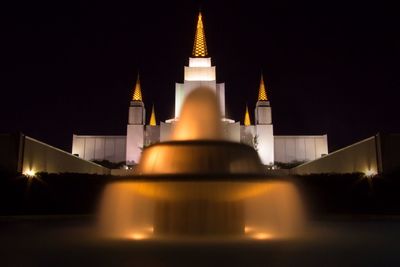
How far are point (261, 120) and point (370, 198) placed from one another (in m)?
36.8

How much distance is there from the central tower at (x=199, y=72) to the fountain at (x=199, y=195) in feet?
138

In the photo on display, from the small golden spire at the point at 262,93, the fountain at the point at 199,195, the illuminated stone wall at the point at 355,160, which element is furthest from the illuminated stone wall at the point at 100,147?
the fountain at the point at 199,195

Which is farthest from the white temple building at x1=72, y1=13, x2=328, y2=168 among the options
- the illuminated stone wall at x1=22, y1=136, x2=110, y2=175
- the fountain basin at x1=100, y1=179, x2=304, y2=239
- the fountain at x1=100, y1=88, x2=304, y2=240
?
the fountain basin at x1=100, y1=179, x2=304, y2=239

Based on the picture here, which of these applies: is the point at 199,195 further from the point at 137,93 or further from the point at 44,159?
the point at 137,93

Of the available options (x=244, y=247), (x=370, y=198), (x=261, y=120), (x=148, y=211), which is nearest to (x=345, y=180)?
(x=370, y=198)

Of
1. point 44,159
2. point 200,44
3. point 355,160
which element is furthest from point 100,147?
point 355,160

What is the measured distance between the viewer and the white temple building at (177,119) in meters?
51.9

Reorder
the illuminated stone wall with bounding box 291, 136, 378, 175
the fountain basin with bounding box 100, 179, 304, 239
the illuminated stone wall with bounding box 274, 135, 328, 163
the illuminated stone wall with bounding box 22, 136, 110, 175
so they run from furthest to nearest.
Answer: the illuminated stone wall with bounding box 274, 135, 328, 163 → the illuminated stone wall with bounding box 291, 136, 378, 175 → the illuminated stone wall with bounding box 22, 136, 110, 175 → the fountain basin with bounding box 100, 179, 304, 239

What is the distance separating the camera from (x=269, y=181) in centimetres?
791

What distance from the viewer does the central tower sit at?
5196 centimetres

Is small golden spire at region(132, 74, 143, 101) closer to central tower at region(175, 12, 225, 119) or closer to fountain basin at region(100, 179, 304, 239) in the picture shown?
central tower at region(175, 12, 225, 119)

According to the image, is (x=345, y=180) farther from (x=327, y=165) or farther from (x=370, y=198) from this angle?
(x=327, y=165)

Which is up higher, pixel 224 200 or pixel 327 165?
pixel 327 165

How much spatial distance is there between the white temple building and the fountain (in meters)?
40.2
